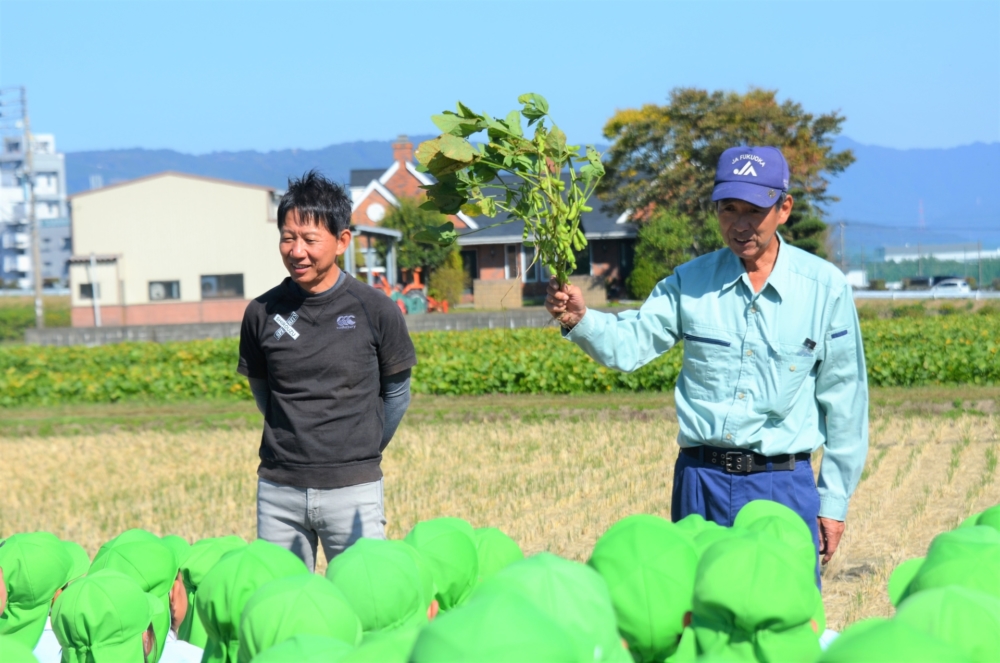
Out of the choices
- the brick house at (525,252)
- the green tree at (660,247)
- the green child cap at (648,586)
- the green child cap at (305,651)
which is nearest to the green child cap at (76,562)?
the green child cap at (305,651)

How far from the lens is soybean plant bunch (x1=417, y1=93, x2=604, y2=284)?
2635mm

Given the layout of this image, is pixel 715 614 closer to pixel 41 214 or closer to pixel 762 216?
pixel 762 216

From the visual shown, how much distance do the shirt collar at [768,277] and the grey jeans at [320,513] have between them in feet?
4.59

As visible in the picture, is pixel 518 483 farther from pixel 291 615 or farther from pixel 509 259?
pixel 509 259

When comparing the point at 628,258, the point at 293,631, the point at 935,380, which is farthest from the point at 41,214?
the point at 293,631

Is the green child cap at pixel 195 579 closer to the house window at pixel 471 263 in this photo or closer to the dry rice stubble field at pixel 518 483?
the dry rice stubble field at pixel 518 483

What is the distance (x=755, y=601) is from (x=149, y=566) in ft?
4.90

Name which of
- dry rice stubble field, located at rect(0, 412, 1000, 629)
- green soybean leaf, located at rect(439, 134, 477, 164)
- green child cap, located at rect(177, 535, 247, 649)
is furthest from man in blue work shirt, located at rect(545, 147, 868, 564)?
dry rice stubble field, located at rect(0, 412, 1000, 629)

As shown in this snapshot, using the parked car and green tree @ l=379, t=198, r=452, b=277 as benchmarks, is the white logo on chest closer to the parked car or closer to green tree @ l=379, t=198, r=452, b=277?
green tree @ l=379, t=198, r=452, b=277

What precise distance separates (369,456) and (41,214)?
14194 centimetres

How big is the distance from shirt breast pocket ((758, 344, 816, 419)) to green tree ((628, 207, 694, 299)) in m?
34.5

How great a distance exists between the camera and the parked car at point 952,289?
4288 centimetres

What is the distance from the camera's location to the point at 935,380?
46.0 ft

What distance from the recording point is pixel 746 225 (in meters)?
3.10
